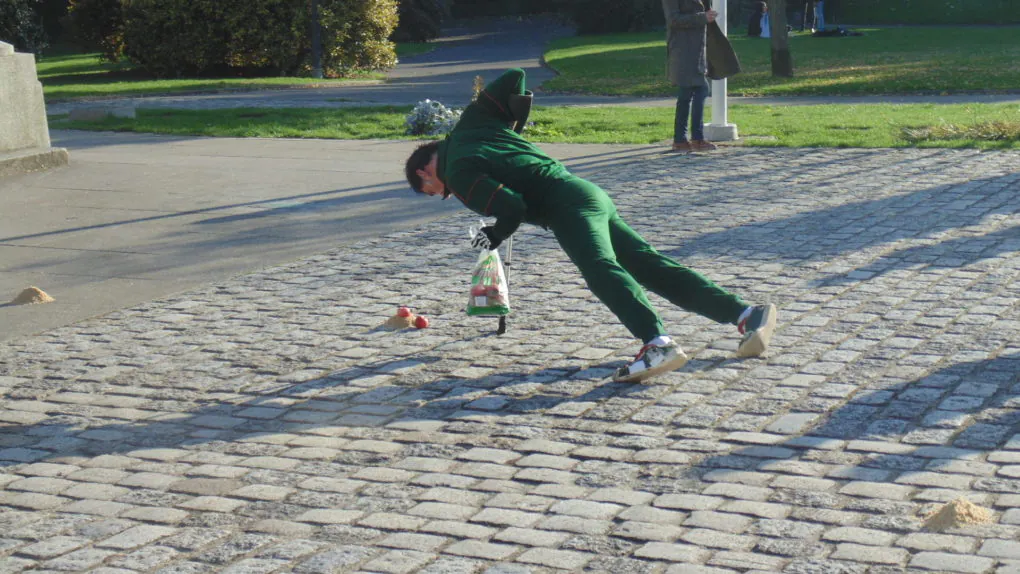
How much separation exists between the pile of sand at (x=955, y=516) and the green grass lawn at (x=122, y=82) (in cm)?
2090

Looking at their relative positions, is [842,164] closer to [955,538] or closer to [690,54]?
[690,54]

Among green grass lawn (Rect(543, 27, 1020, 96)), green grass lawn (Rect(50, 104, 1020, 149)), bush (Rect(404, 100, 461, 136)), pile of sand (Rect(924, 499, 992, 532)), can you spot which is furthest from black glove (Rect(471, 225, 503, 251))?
green grass lawn (Rect(543, 27, 1020, 96))

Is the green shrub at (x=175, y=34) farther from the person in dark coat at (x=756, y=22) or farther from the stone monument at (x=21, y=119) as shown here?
the person in dark coat at (x=756, y=22)

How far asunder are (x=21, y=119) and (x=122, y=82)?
14.2 m

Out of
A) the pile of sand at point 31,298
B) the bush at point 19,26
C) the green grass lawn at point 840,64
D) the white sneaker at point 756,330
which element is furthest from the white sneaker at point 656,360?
the bush at point 19,26

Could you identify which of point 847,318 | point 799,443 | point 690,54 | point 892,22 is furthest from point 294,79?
point 892,22

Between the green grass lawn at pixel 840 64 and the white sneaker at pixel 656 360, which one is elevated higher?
the green grass lawn at pixel 840 64

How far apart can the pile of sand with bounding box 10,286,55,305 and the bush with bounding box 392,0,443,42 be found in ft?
119

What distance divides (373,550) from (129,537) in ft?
2.78

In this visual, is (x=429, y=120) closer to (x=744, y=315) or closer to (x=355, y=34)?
(x=744, y=315)

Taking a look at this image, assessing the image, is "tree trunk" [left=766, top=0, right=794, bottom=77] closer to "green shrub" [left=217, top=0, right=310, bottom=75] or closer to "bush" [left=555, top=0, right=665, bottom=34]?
"green shrub" [left=217, top=0, right=310, bottom=75]

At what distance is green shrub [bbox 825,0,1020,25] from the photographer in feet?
141

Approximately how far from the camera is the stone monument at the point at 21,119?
1257 cm

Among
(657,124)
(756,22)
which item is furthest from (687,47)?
(756,22)
